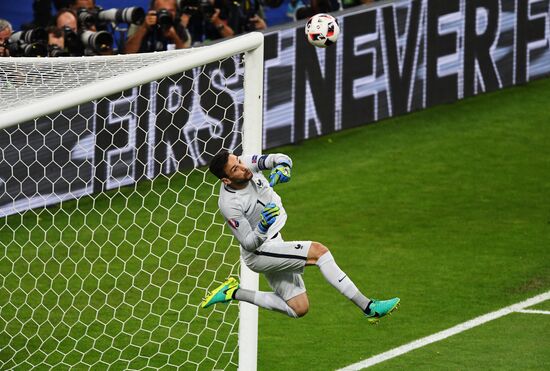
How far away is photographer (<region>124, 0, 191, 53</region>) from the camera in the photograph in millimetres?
14961

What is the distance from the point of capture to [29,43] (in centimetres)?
1363

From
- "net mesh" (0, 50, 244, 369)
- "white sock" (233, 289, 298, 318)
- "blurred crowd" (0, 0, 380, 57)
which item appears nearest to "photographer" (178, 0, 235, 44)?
"blurred crowd" (0, 0, 380, 57)

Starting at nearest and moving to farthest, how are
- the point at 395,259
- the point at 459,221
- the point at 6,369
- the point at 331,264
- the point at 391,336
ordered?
the point at 331,264, the point at 6,369, the point at 391,336, the point at 395,259, the point at 459,221

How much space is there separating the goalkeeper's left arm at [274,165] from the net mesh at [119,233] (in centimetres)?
128

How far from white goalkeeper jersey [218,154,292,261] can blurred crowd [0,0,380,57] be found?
13.7 ft

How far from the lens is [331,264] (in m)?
9.18

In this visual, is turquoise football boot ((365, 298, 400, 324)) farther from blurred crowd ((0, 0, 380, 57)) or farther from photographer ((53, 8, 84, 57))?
photographer ((53, 8, 84, 57))

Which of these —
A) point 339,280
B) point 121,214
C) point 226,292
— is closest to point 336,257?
point 121,214

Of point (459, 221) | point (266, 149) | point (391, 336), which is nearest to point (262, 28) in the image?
point (266, 149)

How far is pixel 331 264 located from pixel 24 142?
4954 millimetres

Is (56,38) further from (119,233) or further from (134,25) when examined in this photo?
(119,233)

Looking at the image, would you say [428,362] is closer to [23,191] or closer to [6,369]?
[6,369]

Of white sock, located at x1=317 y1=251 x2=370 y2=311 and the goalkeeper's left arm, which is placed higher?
the goalkeeper's left arm

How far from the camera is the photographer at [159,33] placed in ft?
49.1
